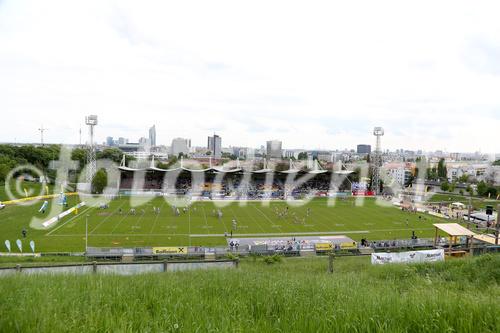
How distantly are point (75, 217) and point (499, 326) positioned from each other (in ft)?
125

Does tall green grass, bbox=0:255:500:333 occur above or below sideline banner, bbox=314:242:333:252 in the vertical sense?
above

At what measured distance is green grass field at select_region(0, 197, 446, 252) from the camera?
90.2ft

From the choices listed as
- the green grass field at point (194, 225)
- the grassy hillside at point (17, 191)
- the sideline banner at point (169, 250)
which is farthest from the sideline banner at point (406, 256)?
the grassy hillside at point (17, 191)

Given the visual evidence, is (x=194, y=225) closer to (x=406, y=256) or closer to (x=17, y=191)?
(x=406, y=256)

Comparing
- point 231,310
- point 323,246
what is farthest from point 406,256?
point 231,310

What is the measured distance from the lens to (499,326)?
3701 mm

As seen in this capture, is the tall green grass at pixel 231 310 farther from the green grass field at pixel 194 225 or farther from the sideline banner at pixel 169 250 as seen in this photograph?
the green grass field at pixel 194 225

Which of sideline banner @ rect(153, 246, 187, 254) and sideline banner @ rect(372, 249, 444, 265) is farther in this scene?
sideline banner @ rect(153, 246, 187, 254)

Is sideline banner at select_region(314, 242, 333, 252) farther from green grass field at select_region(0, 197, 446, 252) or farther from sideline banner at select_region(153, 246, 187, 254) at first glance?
sideline banner at select_region(153, 246, 187, 254)

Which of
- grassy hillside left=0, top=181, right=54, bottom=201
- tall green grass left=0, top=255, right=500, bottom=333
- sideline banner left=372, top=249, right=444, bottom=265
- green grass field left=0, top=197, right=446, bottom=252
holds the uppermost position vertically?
tall green grass left=0, top=255, right=500, bottom=333

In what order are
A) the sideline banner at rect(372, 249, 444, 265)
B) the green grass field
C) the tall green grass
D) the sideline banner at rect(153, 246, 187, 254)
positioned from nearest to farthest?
1. the tall green grass
2. the sideline banner at rect(372, 249, 444, 265)
3. the sideline banner at rect(153, 246, 187, 254)
4. the green grass field

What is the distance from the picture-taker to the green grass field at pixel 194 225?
90.2ft

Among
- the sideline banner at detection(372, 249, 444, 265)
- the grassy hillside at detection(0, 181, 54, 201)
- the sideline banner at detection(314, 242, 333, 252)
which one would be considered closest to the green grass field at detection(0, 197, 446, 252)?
the sideline banner at detection(314, 242, 333, 252)

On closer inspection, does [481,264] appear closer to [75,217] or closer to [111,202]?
[75,217]
